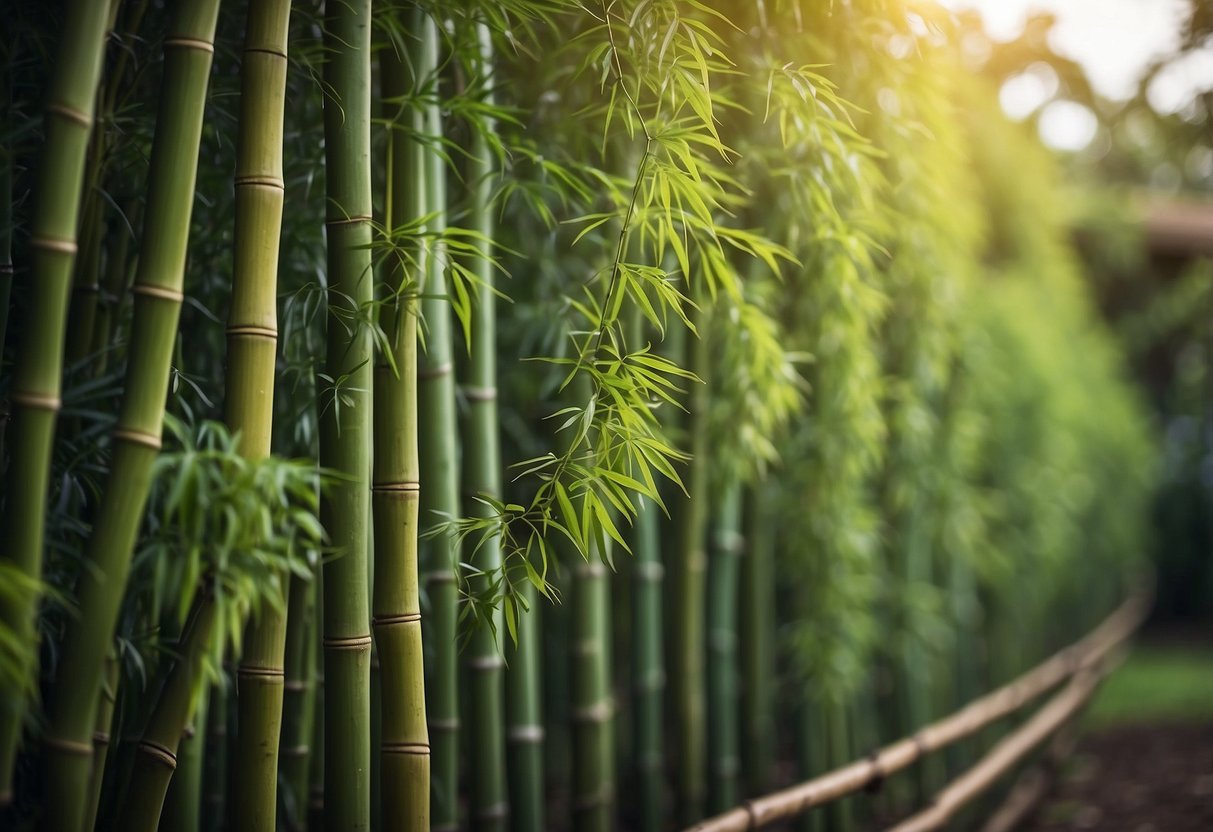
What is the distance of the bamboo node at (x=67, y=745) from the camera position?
1.26m

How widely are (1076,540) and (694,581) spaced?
4286 mm

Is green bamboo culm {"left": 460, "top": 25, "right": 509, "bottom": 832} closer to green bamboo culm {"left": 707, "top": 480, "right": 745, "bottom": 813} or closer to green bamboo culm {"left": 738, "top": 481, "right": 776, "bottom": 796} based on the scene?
green bamboo culm {"left": 707, "top": 480, "right": 745, "bottom": 813}

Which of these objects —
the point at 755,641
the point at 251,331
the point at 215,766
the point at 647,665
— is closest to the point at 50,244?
the point at 251,331

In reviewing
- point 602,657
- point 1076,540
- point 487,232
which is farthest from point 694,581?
point 1076,540

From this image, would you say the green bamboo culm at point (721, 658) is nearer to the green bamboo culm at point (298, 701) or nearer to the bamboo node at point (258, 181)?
the green bamboo culm at point (298, 701)

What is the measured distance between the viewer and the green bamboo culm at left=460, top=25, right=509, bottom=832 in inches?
75.5

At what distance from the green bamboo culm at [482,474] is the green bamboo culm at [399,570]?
1.03 feet

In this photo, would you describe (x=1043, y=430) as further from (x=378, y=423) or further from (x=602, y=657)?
(x=378, y=423)

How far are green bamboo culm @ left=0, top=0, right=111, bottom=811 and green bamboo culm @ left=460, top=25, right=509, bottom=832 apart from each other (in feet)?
2.49

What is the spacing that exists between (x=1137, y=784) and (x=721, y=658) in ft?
7.71

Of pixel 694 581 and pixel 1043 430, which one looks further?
pixel 1043 430

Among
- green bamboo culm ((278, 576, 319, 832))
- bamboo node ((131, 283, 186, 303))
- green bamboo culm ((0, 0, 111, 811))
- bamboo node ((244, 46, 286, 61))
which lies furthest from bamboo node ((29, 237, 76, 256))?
green bamboo culm ((278, 576, 319, 832))

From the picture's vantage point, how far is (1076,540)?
6086mm

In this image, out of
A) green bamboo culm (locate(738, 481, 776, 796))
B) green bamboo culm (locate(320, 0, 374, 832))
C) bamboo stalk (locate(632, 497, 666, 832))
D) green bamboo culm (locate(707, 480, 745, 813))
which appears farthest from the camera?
green bamboo culm (locate(738, 481, 776, 796))
